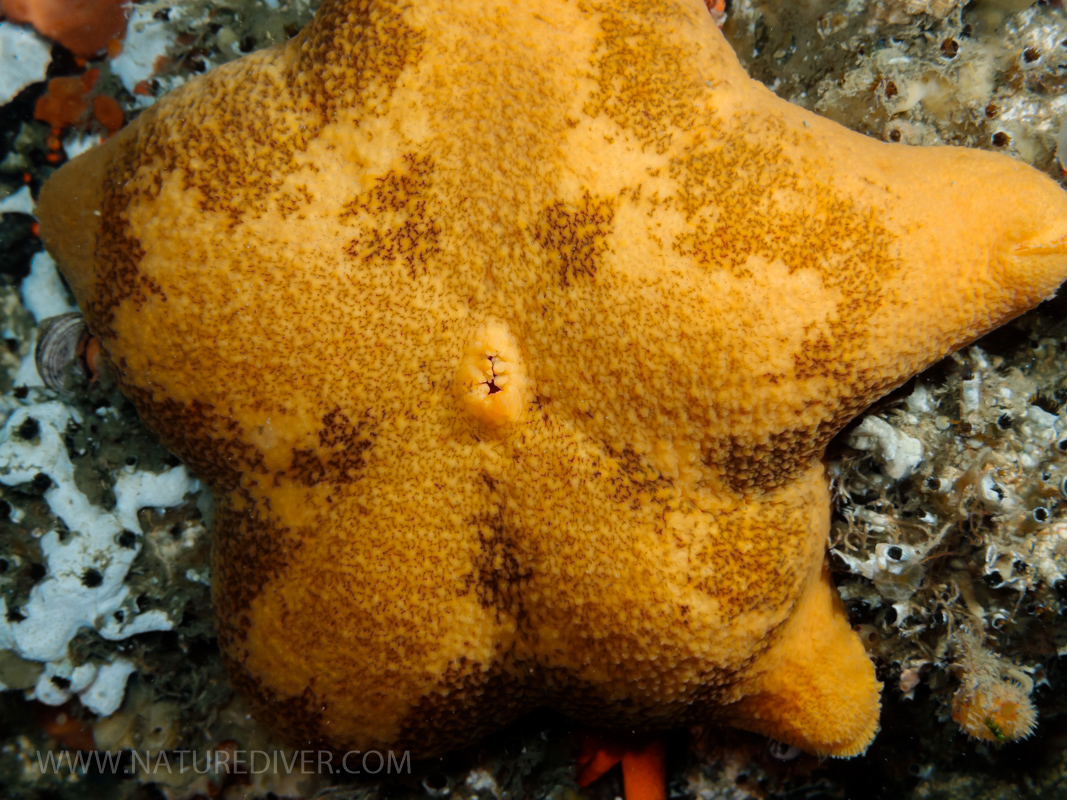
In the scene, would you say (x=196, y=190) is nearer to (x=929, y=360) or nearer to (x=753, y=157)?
(x=753, y=157)

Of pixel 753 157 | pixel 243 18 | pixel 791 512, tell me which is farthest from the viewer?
pixel 243 18

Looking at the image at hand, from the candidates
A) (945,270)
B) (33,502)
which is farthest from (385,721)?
(945,270)

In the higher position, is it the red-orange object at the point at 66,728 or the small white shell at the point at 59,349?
the small white shell at the point at 59,349

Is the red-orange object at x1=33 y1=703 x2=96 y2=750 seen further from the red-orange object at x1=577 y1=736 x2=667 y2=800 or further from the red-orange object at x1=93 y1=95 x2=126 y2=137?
the red-orange object at x1=93 y1=95 x2=126 y2=137

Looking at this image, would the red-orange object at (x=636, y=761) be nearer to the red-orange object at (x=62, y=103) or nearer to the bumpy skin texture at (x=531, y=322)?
the bumpy skin texture at (x=531, y=322)

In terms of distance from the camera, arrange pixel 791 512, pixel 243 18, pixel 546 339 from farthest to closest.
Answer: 1. pixel 243 18
2. pixel 791 512
3. pixel 546 339

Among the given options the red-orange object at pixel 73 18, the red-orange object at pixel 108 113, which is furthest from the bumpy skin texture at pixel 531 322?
the red-orange object at pixel 73 18

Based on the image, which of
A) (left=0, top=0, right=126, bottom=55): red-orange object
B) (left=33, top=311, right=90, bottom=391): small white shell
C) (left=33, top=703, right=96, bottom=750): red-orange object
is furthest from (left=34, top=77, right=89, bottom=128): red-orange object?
(left=33, top=703, right=96, bottom=750): red-orange object
